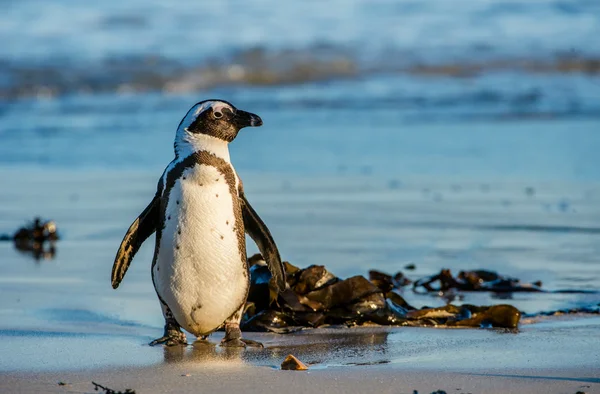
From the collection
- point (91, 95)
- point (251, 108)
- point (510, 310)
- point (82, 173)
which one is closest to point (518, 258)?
point (510, 310)

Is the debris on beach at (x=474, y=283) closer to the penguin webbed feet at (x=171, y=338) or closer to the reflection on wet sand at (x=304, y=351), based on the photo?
the reflection on wet sand at (x=304, y=351)

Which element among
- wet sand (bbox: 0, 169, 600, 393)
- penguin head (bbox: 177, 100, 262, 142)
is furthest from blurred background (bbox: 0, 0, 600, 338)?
penguin head (bbox: 177, 100, 262, 142)

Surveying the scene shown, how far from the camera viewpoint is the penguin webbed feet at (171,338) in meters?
4.76

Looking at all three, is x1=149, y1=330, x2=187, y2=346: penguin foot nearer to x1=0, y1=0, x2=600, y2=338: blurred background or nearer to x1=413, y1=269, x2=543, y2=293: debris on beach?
x1=0, y1=0, x2=600, y2=338: blurred background

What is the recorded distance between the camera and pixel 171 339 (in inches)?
188

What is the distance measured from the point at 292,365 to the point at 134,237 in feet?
3.56

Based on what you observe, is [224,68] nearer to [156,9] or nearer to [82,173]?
[156,9]

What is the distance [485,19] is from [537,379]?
A: 24.4 meters

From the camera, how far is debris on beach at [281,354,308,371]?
163 inches

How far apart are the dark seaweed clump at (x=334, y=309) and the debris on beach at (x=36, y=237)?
2546 mm

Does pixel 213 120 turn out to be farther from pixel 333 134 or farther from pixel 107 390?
pixel 333 134

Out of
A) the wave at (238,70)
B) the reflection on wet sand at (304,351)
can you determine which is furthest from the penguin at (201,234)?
the wave at (238,70)

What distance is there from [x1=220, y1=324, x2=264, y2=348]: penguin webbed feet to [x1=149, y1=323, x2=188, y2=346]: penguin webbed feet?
0.58 feet

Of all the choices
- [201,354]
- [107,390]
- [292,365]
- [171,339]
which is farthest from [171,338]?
[107,390]
